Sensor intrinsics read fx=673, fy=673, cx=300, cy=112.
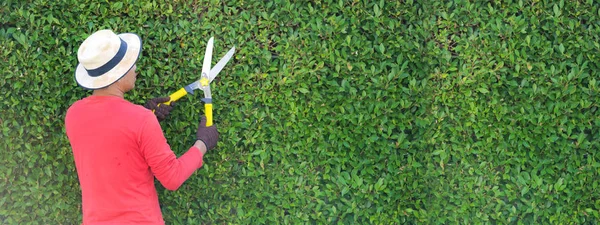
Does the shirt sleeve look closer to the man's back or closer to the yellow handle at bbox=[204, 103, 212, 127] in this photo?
the man's back

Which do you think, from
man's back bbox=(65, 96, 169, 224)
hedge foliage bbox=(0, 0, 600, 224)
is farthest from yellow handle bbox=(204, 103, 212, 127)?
man's back bbox=(65, 96, 169, 224)

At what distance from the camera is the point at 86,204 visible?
347 cm

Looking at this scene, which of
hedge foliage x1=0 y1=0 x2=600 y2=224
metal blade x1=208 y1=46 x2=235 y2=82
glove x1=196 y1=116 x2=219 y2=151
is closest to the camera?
glove x1=196 y1=116 x2=219 y2=151

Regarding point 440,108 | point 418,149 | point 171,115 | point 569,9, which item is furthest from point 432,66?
point 171,115

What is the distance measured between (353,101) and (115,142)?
4.84 ft

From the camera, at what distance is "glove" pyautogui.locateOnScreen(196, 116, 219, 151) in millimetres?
3717

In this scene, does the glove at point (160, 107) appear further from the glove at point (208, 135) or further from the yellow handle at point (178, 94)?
the glove at point (208, 135)

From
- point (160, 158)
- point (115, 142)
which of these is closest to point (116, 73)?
point (115, 142)

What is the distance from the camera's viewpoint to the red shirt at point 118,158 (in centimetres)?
330

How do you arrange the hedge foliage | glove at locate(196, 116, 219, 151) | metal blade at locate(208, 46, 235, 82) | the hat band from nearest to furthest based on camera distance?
the hat band → glove at locate(196, 116, 219, 151) → metal blade at locate(208, 46, 235, 82) → the hedge foliage

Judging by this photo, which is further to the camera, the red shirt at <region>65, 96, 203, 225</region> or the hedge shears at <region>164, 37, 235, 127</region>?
the hedge shears at <region>164, 37, 235, 127</region>

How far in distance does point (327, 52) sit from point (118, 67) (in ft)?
4.21

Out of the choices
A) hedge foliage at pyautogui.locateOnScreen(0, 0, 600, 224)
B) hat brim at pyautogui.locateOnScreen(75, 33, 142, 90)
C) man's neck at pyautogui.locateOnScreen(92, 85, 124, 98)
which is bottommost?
hedge foliage at pyautogui.locateOnScreen(0, 0, 600, 224)

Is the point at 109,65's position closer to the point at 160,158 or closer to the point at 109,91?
the point at 109,91
